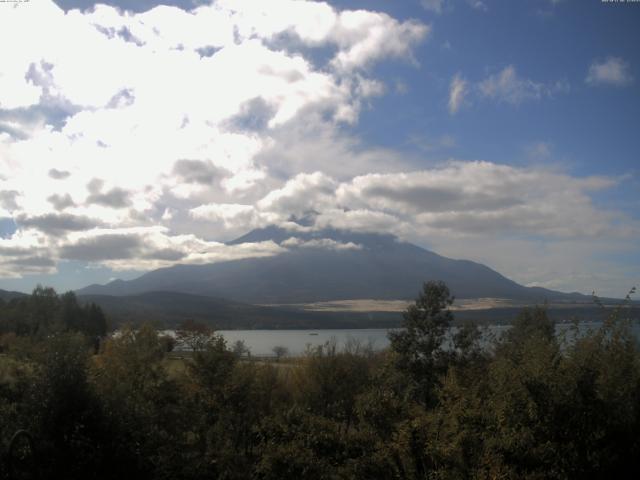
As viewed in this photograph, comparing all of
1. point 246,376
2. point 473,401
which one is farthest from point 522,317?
point 473,401

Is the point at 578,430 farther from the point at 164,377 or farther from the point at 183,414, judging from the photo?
the point at 164,377

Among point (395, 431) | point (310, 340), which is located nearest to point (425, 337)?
point (395, 431)

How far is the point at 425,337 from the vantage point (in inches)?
1431

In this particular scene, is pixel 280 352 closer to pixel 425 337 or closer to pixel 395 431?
pixel 425 337

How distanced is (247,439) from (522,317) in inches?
1153

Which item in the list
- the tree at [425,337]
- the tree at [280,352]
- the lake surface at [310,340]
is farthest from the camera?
the tree at [280,352]

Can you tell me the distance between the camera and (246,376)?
81.1 feet

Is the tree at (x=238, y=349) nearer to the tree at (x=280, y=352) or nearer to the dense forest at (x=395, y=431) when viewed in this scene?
the dense forest at (x=395, y=431)

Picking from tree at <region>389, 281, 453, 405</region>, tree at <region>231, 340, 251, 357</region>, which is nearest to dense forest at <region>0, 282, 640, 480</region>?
tree at <region>231, 340, 251, 357</region>

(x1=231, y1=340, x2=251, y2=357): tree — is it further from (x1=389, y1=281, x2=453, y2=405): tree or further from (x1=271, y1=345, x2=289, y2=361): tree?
(x1=271, y1=345, x2=289, y2=361): tree

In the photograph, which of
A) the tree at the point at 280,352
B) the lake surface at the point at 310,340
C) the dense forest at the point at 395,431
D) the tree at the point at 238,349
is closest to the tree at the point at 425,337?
the lake surface at the point at 310,340

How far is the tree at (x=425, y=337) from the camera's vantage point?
3494cm

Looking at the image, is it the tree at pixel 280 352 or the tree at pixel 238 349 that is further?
the tree at pixel 280 352

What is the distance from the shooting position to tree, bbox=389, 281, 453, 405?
34938mm
